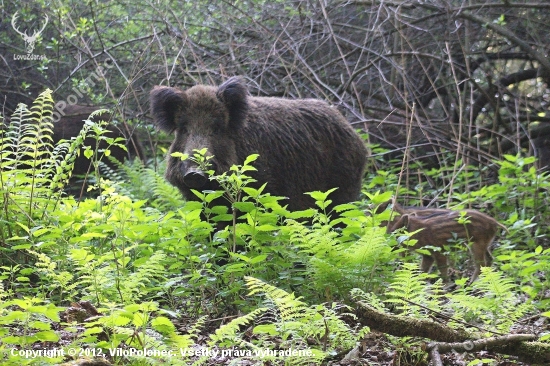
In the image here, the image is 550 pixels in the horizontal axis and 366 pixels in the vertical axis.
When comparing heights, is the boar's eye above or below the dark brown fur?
above

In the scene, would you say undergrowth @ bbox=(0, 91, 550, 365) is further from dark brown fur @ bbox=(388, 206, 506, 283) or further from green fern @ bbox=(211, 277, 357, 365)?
dark brown fur @ bbox=(388, 206, 506, 283)

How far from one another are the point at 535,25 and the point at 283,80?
379 centimetres

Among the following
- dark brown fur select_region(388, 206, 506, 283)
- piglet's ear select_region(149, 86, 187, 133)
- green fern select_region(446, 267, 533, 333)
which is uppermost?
piglet's ear select_region(149, 86, 187, 133)

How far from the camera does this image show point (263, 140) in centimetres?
738

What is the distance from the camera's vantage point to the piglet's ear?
280 inches

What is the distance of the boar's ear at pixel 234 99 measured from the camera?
7145mm

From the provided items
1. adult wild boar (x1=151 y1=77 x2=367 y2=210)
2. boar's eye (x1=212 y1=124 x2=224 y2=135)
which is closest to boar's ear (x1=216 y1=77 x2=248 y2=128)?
adult wild boar (x1=151 y1=77 x2=367 y2=210)

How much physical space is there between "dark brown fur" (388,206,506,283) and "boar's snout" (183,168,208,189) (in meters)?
2.03

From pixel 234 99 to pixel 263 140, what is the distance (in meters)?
0.53

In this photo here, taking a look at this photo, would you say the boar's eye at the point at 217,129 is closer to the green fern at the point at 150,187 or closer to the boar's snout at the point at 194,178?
the boar's snout at the point at 194,178

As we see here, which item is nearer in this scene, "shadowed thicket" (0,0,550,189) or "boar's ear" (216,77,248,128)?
"boar's ear" (216,77,248,128)

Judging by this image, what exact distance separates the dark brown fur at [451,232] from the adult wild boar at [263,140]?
90 centimetres

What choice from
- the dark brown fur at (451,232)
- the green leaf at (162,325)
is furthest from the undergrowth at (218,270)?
the dark brown fur at (451,232)

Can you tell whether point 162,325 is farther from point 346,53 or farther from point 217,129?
point 346,53
